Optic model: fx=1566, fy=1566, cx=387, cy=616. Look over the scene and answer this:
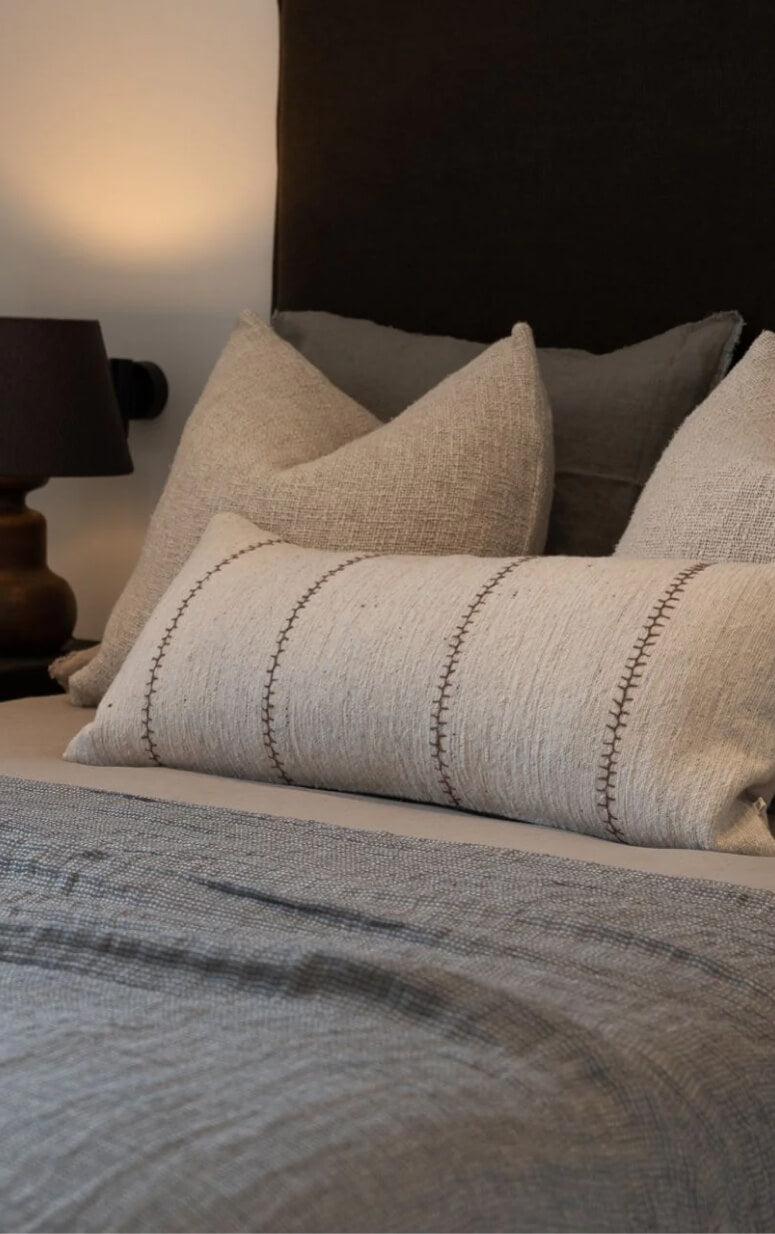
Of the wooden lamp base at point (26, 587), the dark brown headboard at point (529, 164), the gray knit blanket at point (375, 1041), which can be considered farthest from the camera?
the wooden lamp base at point (26, 587)

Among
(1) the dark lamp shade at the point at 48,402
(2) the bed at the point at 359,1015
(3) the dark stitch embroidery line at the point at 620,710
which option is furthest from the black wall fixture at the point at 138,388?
(3) the dark stitch embroidery line at the point at 620,710

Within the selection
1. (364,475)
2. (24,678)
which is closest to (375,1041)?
(364,475)

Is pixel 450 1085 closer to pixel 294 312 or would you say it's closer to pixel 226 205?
pixel 294 312

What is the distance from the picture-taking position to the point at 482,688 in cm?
129

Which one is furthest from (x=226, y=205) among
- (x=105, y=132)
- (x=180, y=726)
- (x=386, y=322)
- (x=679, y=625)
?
(x=679, y=625)

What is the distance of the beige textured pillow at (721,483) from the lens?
4.59 ft

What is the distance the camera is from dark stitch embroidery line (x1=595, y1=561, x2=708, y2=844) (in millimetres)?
1226

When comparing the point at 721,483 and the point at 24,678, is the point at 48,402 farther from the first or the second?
the point at 721,483

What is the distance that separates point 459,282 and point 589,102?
0.30 metres

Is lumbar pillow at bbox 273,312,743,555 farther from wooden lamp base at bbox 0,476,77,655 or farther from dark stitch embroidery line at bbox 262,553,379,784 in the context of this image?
wooden lamp base at bbox 0,476,77,655

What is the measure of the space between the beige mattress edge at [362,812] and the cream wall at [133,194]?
1049 millimetres

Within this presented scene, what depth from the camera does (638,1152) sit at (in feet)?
2.46

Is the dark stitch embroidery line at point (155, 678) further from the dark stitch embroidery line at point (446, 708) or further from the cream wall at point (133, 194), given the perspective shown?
the cream wall at point (133, 194)

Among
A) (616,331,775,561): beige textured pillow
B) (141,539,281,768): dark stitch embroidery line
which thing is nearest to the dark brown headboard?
(616,331,775,561): beige textured pillow
